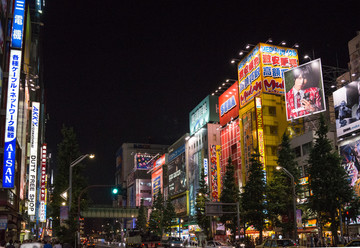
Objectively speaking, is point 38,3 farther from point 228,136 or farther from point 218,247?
point 218,247

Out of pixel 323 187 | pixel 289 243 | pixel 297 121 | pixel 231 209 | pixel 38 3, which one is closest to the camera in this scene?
pixel 289 243

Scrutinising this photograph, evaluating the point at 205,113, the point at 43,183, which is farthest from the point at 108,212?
the point at 43,183

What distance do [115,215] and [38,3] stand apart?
181 feet

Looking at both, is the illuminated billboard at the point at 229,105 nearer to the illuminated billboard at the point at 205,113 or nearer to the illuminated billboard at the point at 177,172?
the illuminated billboard at the point at 205,113

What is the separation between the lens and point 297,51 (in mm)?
75750

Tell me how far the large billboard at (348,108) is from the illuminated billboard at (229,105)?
2841 centimetres

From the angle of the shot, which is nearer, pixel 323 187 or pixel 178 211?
pixel 323 187

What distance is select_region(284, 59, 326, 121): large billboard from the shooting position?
57.4 meters

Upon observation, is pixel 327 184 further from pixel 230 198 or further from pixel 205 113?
pixel 205 113

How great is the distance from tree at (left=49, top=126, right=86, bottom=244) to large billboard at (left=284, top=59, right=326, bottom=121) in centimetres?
3390

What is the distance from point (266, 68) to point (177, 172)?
4951 cm

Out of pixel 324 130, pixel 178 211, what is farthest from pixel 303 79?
pixel 178 211

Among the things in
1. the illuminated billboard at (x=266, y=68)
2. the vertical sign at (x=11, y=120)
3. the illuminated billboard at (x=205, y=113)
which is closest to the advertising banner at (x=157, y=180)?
the illuminated billboard at (x=205, y=113)

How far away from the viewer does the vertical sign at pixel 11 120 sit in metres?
30.9
